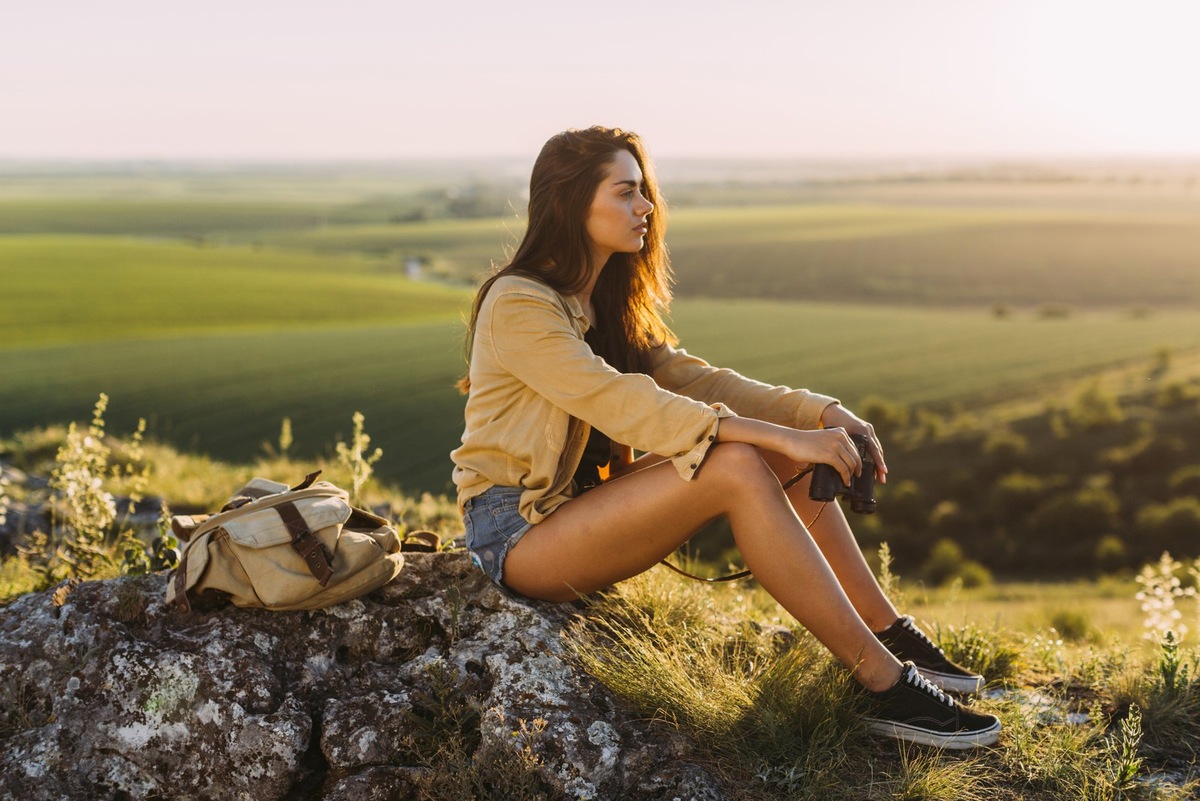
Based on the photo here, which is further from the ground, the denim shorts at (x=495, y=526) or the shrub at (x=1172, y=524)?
the denim shorts at (x=495, y=526)

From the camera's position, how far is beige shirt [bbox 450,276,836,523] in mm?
3227

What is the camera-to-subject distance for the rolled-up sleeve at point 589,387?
3.20 meters

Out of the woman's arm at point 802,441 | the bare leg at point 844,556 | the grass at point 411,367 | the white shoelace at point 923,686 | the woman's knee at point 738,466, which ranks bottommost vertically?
the grass at point 411,367

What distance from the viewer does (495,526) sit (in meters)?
3.49

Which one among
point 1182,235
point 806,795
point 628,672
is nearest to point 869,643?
point 806,795

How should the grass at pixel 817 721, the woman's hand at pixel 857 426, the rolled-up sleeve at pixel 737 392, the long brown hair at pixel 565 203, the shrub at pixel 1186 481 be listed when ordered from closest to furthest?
the grass at pixel 817 721 → the woman's hand at pixel 857 426 → the long brown hair at pixel 565 203 → the rolled-up sleeve at pixel 737 392 → the shrub at pixel 1186 481

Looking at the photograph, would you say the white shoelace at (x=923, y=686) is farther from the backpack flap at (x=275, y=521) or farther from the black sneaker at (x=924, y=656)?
the backpack flap at (x=275, y=521)

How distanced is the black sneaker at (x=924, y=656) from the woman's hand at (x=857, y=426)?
0.54 m

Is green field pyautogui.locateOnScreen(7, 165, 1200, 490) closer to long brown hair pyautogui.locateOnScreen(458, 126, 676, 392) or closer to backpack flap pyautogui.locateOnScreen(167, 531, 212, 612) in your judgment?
long brown hair pyautogui.locateOnScreen(458, 126, 676, 392)

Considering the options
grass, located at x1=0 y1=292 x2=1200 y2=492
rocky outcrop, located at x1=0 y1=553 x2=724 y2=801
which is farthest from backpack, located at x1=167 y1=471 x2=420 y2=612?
grass, located at x1=0 y1=292 x2=1200 y2=492

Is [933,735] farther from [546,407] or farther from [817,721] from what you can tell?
[546,407]

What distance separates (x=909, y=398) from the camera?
126ft

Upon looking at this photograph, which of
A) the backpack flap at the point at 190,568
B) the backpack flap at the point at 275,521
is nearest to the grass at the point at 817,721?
the backpack flap at the point at 275,521

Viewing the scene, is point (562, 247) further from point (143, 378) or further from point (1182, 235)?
point (1182, 235)
